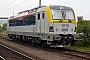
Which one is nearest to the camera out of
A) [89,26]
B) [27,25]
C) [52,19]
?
[52,19]

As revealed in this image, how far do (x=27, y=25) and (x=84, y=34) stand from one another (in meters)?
5.96

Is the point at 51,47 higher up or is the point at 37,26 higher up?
the point at 37,26

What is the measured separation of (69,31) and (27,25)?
5.88 m

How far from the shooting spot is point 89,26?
18516 mm

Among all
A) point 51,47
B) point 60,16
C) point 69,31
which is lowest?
point 51,47

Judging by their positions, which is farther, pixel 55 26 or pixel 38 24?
pixel 38 24

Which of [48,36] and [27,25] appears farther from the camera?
[27,25]

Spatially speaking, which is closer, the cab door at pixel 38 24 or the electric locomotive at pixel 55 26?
the electric locomotive at pixel 55 26

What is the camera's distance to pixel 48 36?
16.9 m

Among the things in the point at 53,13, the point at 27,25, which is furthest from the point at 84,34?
the point at 27,25

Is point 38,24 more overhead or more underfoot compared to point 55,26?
more overhead

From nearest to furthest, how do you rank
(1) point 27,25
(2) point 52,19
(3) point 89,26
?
(2) point 52,19 < (3) point 89,26 < (1) point 27,25

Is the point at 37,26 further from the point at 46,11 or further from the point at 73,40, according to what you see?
the point at 73,40

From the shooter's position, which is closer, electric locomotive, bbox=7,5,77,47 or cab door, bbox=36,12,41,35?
electric locomotive, bbox=7,5,77,47
